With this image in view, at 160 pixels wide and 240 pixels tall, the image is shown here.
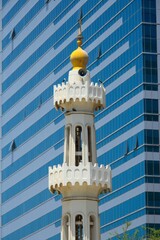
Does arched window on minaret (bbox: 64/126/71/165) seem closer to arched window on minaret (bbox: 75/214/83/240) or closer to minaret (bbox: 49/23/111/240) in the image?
minaret (bbox: 49/23/111/240)

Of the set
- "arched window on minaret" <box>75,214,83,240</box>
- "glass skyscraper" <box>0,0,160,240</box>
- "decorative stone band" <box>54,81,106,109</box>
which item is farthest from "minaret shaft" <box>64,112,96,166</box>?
"glass skyscraper" <box>0,0,160,240</box>

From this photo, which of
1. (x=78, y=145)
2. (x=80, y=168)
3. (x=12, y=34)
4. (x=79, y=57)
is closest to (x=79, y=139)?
(x=78, y=145)

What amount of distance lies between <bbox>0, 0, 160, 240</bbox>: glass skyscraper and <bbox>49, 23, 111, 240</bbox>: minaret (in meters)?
81.2

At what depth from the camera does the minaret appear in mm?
45750

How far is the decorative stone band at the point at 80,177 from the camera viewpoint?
4566 centimetres

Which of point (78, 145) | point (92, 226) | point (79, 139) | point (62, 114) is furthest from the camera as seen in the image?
point (62, 114)

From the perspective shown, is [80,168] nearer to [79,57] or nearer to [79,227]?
[79,227]

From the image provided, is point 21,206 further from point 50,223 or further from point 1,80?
point 1,80

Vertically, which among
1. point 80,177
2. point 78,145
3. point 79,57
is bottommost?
point 80,177

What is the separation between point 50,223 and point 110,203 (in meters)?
22.8

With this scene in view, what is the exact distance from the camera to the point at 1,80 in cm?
19250

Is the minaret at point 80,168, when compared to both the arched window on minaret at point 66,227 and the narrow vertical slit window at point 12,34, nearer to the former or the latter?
the arched window on minaret at point 66,227

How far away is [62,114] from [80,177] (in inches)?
4279

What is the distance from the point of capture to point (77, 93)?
4734 cm
